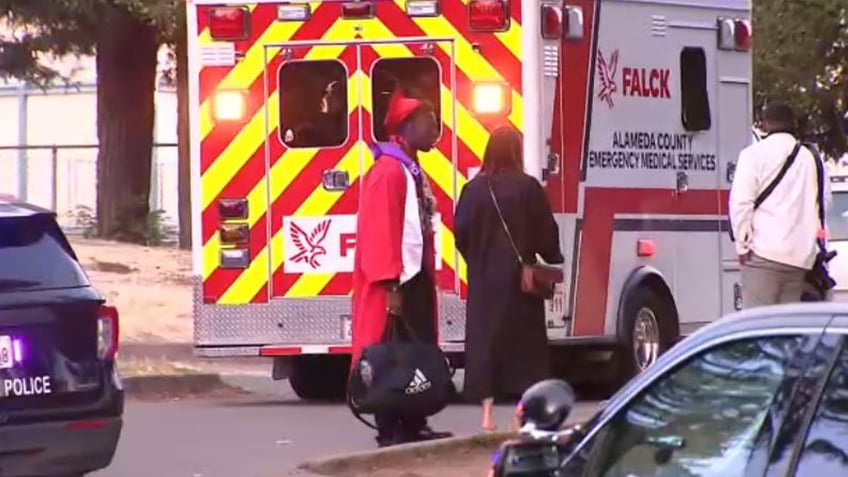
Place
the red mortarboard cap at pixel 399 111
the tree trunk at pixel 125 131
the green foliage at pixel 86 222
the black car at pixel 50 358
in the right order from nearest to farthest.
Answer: the black car at pixel 50 358
the red mortarboard cap at pixel 399 111
the tree trunk at pixel 125 131
the green foliage at pixel 86 222

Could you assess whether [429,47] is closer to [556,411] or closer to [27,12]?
[556,411]

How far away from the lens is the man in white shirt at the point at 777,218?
1145cm

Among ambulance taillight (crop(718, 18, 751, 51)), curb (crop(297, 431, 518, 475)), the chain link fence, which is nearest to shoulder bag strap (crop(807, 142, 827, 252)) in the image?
curb (crop(297, 431, 518, 475))

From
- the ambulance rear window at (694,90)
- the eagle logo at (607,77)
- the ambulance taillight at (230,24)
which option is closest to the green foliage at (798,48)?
the ambulance rear window at (694,90)

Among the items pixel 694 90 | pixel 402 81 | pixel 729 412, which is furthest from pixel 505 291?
pixel 729 412

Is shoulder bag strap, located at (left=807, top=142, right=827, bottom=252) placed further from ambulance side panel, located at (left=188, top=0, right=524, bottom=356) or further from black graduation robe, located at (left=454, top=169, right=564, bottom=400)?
ambulance side panel, located at (left=188, top=0, right=524, bottom=356)

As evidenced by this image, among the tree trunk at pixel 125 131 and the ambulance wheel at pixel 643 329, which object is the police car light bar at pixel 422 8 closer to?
the ambulance wheel at pixel 643 329

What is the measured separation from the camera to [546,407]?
5156mm

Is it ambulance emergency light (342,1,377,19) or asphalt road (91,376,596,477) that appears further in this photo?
ambulance emergency light (342,1,377,19)

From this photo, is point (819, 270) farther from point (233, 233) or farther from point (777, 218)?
point (233, 233)

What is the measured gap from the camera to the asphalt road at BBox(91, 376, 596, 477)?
1119cm

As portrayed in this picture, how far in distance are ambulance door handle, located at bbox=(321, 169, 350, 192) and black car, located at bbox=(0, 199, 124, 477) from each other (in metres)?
3.97

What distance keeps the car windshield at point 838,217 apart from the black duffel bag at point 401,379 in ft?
22.7

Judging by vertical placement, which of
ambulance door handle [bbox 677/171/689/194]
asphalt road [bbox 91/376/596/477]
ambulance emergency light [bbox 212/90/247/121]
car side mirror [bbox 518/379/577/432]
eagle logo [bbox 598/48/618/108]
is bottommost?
asphalt road [bbox 91/376/596/477]
